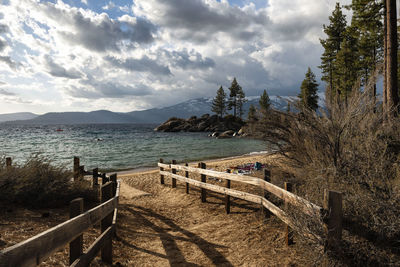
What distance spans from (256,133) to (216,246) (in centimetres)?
387

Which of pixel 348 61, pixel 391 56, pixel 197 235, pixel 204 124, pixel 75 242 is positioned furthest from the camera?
pixel 204 124

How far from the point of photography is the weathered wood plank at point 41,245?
5.21ft

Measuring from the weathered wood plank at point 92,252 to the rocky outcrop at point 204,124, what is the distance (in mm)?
65019

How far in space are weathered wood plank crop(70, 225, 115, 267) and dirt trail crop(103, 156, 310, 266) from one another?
0.59 meters

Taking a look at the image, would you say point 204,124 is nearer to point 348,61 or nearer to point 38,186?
point 348,61

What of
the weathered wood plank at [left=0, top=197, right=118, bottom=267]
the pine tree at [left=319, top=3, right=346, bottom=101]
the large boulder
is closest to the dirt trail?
the weathered wood plank at [left=0, top=197, right=118, bottom=267]

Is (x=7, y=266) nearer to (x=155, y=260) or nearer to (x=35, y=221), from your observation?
(x=155, y=260)

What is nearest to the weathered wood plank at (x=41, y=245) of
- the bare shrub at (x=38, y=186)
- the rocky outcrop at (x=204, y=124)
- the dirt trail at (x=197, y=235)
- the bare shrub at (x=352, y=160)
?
the dirt trail at (x=197, y=235)

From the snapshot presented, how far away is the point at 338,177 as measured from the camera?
4383mm

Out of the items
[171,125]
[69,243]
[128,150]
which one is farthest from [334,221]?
[171,125]

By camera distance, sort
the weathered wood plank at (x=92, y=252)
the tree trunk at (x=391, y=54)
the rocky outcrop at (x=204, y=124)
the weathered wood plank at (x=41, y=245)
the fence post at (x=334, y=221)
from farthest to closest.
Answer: the rocky outcrop at (x=204, y=124), the tree trunk at (x=391, y=54), the fence post at (x=334, y=221), the weathered wood plank at (x=92, y=252), the weathered wood plank at (x=41, y=245)

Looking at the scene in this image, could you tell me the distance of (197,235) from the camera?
5270 mm

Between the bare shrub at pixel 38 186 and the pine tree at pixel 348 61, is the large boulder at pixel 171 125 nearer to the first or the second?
the pine tree at pixel 348 61

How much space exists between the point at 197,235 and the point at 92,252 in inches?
105
